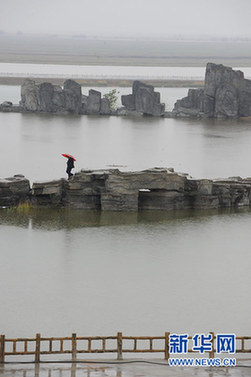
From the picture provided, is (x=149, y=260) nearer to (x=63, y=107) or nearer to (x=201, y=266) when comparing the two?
(x=201, y=266)

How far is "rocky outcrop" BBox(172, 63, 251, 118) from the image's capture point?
61969 mm

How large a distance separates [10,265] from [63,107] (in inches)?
1589

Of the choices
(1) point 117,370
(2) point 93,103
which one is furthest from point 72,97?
(1) point 117,370

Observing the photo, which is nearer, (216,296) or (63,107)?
(216,296)

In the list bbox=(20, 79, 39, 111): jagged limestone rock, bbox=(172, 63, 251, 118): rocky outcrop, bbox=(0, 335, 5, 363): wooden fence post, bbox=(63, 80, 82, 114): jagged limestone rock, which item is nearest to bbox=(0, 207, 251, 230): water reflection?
bbox=(0, 335, 5, 363): wooden fence post

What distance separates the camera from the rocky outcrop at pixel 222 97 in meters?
62.0

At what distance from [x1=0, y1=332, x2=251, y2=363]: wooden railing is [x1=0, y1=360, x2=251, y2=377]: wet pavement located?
21cm

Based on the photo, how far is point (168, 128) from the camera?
55.8 meters

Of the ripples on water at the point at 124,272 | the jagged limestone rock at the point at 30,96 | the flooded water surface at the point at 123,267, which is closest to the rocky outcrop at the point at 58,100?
the jagged limestone rock at the point at 30,96

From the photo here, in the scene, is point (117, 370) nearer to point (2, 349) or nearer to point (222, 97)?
point (2, 349)

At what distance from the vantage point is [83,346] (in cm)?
1786

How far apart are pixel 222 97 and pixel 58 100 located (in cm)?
1053

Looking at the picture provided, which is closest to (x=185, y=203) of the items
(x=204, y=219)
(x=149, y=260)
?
(x=204, y=219)

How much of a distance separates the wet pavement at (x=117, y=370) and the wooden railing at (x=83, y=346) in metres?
0.21
